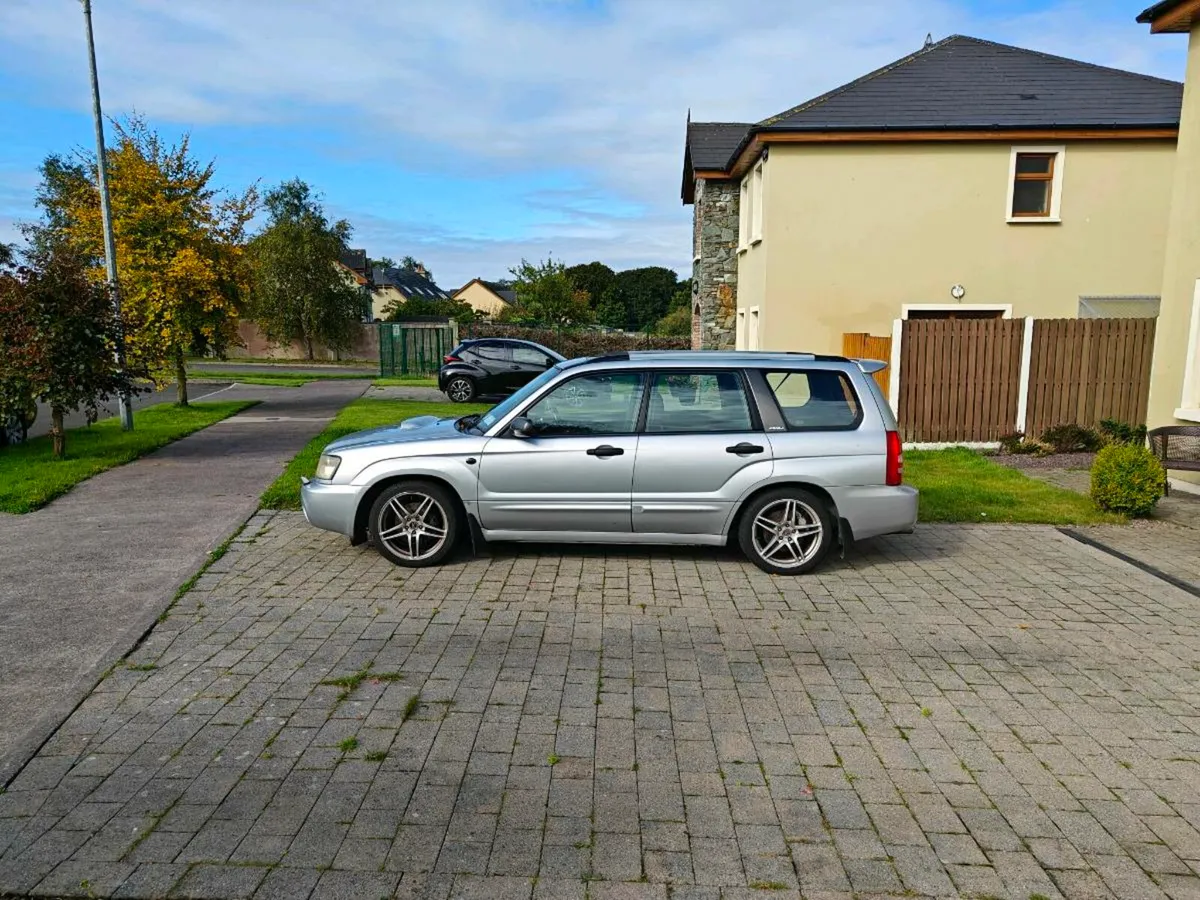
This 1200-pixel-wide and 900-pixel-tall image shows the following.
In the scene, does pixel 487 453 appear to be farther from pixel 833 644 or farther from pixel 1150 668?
pixel 1150 668

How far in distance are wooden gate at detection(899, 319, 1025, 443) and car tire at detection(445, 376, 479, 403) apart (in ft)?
36.2

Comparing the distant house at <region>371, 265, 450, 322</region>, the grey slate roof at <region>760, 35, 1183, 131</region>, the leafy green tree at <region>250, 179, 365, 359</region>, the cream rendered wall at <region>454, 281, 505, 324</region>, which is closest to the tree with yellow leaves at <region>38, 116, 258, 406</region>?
the grey slate roof at <region>760, 35, 1183, 131</region>

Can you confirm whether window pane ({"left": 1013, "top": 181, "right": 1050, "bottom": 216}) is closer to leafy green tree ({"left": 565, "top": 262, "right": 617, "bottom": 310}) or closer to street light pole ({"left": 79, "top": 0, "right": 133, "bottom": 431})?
street light pole ({"left": 79, "top": 0, "right": 133, "bottom": 431})

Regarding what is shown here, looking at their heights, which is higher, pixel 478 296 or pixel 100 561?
pixel 478 296

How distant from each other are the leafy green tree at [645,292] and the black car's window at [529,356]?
74139 millimetres

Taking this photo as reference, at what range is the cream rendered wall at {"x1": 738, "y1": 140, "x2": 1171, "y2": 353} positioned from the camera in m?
16.0

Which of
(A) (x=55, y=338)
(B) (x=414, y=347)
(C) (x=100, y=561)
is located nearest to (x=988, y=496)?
(C) (x=100, y=561)

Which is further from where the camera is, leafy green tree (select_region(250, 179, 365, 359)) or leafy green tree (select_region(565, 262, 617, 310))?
leafy green tree (select_region(565, 262, 617, 310))

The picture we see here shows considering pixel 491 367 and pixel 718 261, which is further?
pixel 718 261

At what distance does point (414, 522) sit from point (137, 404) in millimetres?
15530

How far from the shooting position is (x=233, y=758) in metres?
3.89

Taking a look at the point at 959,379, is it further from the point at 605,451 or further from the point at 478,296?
the point at 478,296

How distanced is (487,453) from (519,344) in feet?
51.2

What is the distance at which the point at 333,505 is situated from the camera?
22.5 ft
